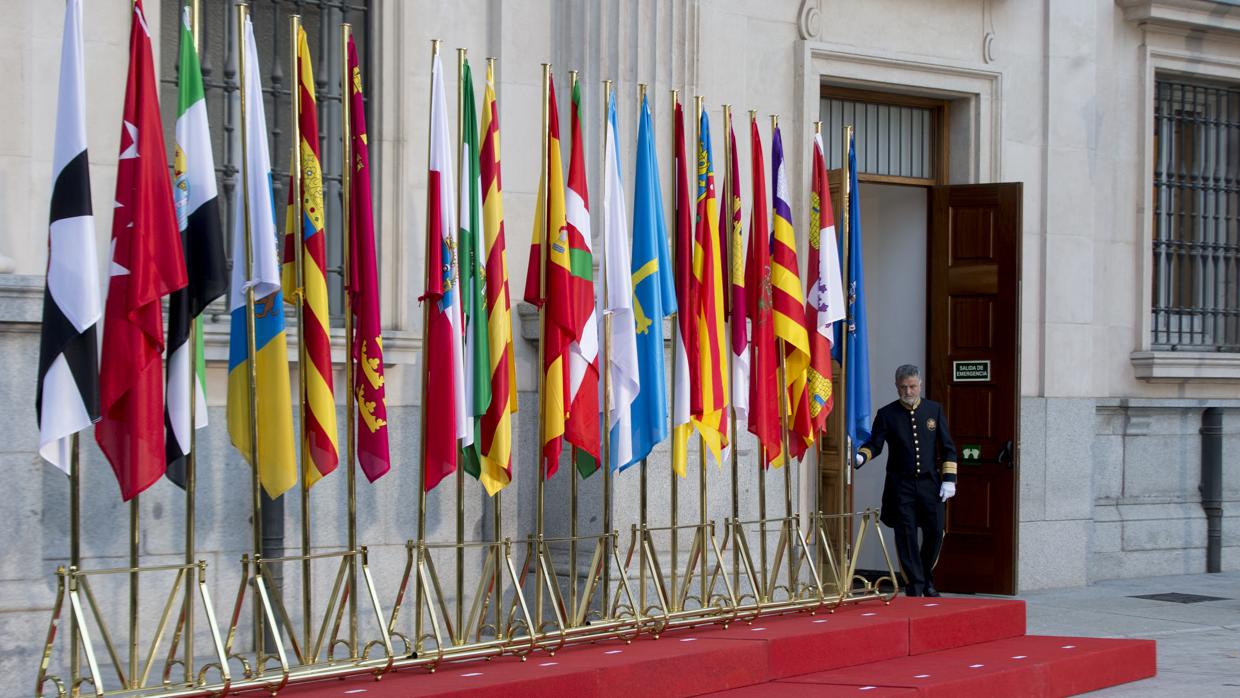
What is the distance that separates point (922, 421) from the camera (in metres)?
11.2

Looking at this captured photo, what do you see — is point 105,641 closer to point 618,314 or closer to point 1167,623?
point 618,314

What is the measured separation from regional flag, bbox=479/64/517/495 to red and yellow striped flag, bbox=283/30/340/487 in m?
0.84

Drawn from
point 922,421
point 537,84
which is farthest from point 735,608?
point 537,84

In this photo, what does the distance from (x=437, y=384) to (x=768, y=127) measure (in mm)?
4959

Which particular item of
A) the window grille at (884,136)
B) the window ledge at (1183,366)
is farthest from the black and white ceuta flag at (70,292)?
the window ledge at (1183,366)

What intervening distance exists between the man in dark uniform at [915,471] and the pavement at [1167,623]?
90cm

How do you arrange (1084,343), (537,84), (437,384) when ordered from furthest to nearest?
(1084,343) < (537,84) < (437,384)

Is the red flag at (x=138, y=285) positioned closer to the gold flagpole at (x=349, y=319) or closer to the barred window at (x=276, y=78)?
the gold flagpole at (x=349, y=319)

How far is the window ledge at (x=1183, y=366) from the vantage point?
1392cm

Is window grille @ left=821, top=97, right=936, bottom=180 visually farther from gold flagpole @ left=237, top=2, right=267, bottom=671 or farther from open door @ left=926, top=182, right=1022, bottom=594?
gold flagpole @ left=237, top=2, right=267, bottom=671

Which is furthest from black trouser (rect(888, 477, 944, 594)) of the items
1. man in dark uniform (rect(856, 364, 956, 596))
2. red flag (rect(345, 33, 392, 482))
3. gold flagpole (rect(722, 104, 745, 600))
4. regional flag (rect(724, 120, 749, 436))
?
red flag (rect(345, 33, 392, 482))

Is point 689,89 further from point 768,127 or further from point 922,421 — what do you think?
point 922,421

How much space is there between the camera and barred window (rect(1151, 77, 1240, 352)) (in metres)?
14.4

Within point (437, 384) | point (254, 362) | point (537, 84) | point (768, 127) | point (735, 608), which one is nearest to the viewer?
point (254, 362)
